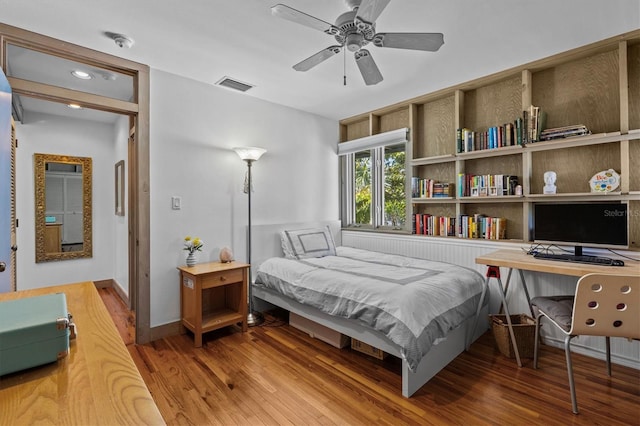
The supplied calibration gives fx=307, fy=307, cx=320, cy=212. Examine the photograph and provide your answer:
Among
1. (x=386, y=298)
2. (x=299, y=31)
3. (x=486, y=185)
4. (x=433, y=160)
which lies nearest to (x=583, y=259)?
(x=486, y=185)

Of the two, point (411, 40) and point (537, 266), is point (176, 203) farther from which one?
point (537, 266)

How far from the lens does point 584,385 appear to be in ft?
6.91

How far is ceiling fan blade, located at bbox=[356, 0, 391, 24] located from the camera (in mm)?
1558

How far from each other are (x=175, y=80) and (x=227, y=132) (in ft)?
2.20

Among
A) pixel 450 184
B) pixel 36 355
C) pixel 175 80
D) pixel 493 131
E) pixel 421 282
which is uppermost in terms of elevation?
pixel 175 80

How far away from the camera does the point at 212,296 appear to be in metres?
3.17

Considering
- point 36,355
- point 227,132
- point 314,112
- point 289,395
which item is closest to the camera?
point 36,355

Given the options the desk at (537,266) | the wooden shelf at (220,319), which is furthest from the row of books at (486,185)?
the wooden shelf at (220,319)

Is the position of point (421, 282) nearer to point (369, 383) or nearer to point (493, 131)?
point (369, 383)

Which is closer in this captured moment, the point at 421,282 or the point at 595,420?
the point at 595,420

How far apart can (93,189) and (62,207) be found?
42cm

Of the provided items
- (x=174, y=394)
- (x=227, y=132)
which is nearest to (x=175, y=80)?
(x=227, y=132)

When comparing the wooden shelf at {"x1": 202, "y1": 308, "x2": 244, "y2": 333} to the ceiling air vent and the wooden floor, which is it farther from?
the ceiling air vent

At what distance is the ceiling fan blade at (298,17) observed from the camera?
159 centimetres
